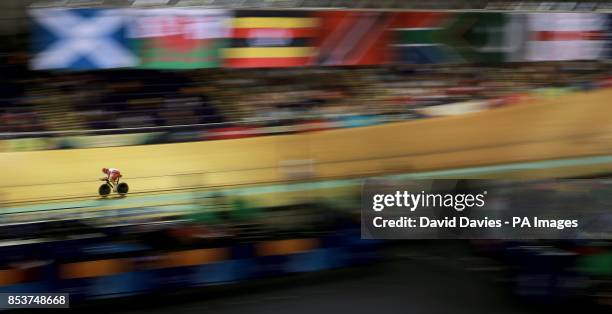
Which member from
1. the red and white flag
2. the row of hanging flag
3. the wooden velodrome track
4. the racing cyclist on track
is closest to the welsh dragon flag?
the row of hanging flag

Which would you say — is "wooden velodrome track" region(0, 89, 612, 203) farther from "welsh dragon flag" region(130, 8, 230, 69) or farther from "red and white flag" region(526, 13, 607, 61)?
"red and white flag" region(526, 13, 607, 61)

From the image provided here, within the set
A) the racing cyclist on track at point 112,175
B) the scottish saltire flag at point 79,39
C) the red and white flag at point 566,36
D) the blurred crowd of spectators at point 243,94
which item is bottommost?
Result: the racing cyclist on track at point 112,175

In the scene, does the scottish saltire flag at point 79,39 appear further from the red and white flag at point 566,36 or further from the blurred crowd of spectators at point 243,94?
the red and white flag at point 566,36

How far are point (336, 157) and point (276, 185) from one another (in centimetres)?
95

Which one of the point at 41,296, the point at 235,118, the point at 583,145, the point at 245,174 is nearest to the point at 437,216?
the point at 245,174

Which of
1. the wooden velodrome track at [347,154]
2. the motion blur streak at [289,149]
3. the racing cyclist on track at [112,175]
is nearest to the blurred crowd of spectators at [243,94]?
the motion blur streak at [289,149]

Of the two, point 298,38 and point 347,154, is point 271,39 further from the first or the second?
point 347,154

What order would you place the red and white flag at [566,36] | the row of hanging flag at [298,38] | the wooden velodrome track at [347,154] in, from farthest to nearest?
the red and white flag at [566,36]
the row of hanging flag at [298,38]
the wooden velodrome track at [347,154]

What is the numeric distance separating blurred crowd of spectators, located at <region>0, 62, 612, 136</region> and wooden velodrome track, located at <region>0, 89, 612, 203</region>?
501 millimetres

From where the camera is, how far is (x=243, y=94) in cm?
1105

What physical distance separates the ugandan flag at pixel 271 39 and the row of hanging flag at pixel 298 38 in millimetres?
16

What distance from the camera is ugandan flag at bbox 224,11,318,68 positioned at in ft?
36.8

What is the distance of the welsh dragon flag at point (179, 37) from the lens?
34.7ft

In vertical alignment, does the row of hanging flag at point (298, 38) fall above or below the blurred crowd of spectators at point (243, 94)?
above
